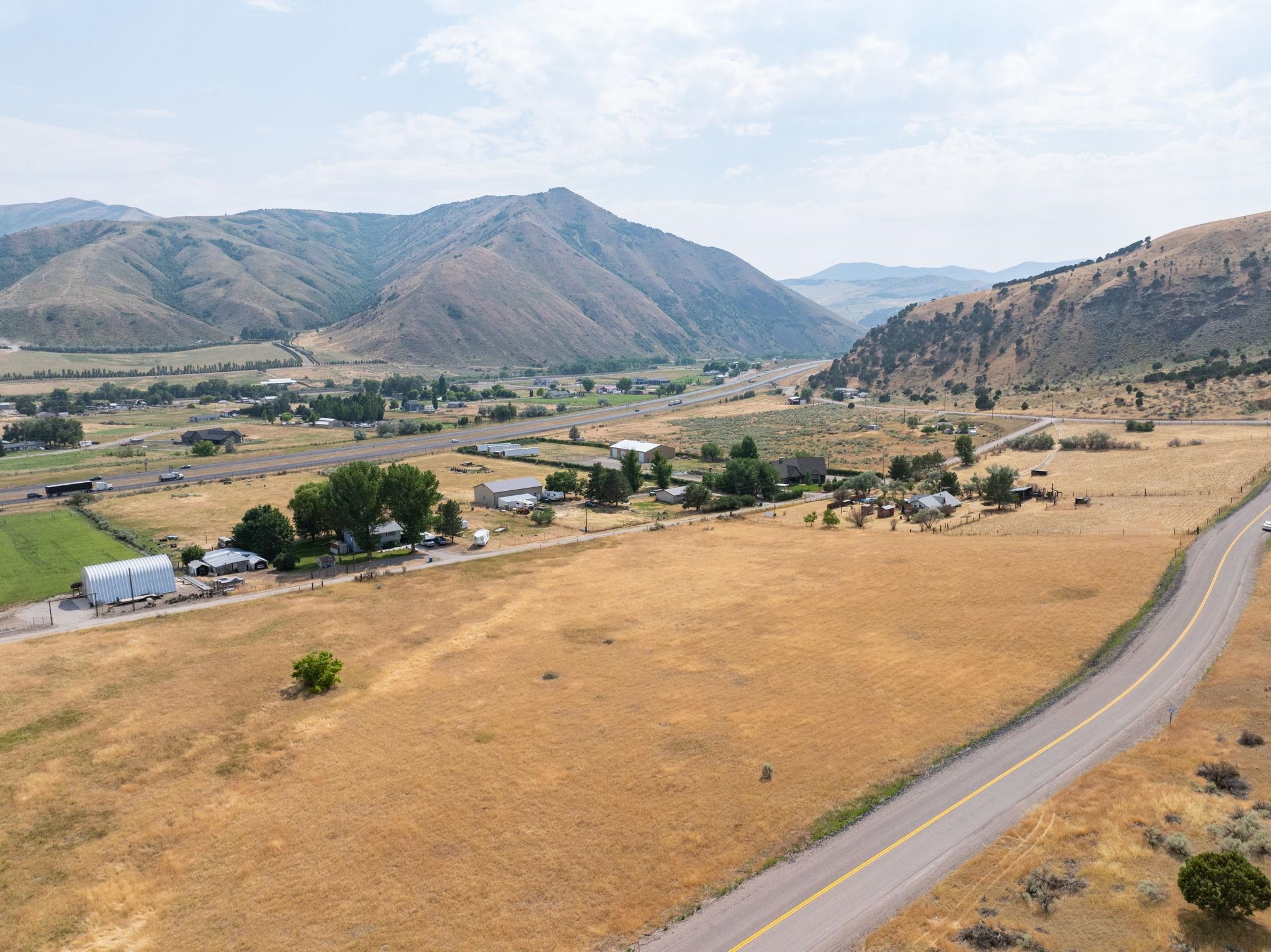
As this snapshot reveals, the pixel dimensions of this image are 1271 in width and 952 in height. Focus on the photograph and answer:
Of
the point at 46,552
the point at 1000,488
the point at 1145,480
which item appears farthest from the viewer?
the point at 1145,480

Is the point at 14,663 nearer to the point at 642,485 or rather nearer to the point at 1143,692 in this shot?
the point at 1143,692

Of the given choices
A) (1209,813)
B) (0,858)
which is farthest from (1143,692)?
(0,858)

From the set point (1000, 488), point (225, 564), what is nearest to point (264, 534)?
point (225, 564)

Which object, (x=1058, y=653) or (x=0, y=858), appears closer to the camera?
(x=0, y=858)

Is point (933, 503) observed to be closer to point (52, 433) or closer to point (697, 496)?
point (697, 496)

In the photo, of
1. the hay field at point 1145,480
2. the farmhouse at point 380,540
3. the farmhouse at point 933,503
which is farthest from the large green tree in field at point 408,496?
the hay field at point 1145,480

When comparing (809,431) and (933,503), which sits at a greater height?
(809,431)
